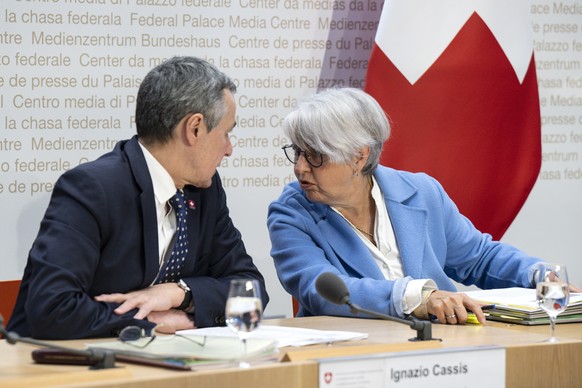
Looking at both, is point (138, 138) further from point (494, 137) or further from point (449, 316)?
point (494, 137)

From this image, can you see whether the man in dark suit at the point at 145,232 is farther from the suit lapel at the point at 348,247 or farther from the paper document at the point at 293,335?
the suit lapel at the point at 348,247

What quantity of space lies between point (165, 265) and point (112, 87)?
154 centimetres

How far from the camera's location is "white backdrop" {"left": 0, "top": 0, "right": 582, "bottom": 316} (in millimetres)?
3996

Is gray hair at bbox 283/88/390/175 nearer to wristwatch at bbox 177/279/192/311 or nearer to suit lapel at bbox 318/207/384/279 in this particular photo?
suit lapel at bbox 318/207/384/279

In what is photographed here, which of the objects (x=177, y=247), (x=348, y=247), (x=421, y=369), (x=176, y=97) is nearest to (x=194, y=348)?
(x=421, y=369)

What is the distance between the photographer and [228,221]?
10.3ft

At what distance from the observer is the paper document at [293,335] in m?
2.31

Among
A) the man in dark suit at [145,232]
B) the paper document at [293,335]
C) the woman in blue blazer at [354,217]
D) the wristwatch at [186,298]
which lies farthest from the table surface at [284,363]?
the woman in blue blazer at [354,217]

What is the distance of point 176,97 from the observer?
9.15 ft

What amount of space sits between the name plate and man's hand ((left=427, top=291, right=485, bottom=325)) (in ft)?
1.84

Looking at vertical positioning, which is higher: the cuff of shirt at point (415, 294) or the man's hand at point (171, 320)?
the cuff of shirt at point (415, 294)

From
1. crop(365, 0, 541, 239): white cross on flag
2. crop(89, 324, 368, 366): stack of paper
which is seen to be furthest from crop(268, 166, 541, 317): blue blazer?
crop(365, 0, 541, 239): white cross on flag

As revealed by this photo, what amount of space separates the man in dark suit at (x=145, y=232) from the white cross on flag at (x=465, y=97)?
5.08 feet

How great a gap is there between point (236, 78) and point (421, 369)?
2.52m
